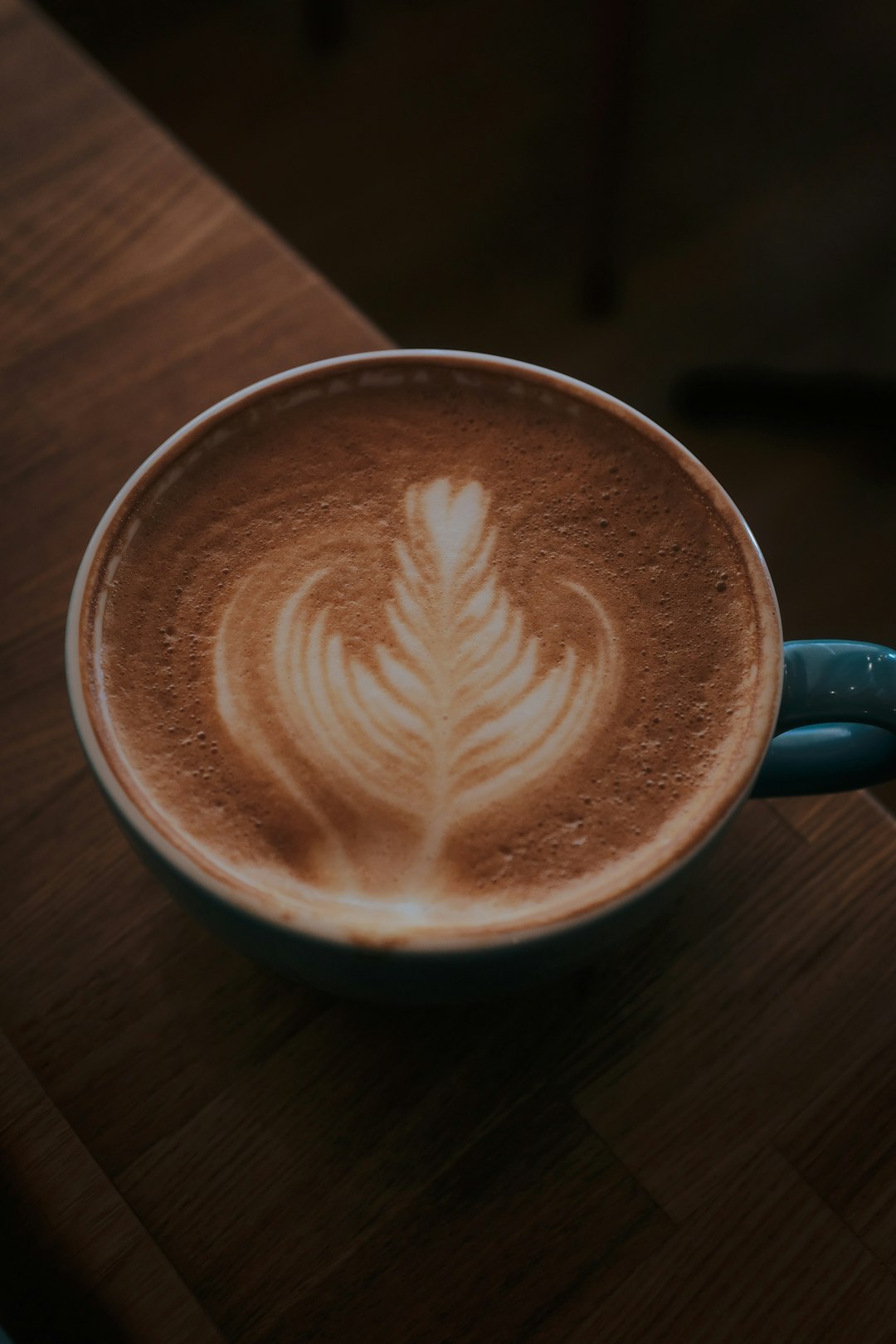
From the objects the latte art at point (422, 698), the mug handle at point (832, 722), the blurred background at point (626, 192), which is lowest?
the blurred background at point (626, 192)

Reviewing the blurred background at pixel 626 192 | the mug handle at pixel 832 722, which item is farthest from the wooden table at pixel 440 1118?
the blurred background at pixel 626 192

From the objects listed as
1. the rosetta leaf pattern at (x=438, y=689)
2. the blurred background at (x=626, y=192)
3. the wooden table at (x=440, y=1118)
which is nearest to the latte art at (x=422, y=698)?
the rosetta leaf pattern at (x=438, y=689)

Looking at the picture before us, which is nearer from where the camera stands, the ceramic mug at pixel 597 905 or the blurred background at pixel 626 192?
the ceramic mug at pixel 597 905

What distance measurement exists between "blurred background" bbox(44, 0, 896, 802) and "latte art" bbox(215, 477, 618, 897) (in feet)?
3.21

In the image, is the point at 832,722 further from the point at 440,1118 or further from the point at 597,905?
the point at 440,1118

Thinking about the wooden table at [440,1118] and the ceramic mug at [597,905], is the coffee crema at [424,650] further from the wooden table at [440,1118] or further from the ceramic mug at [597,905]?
the wooden table at [440,1118]

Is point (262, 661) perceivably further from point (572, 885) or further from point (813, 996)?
point (813, 996)

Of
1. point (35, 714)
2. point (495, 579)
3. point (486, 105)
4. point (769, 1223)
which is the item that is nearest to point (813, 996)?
point (769, 1223)

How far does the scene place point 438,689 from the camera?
1.97ft

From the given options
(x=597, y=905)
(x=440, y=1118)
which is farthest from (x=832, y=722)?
(x=440, y=1118)

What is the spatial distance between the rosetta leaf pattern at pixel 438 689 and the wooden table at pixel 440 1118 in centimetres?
15

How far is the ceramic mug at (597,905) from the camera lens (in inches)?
20.1

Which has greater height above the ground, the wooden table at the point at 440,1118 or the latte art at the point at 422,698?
the latte art at the point at 422,698

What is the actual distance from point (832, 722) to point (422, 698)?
0.20m
